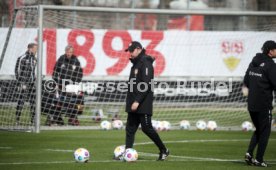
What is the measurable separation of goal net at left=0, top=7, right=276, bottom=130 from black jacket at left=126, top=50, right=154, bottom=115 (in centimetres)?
723

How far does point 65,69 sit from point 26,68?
1.33m

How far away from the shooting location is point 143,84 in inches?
549

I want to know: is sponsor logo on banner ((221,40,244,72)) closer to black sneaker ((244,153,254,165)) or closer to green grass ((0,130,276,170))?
green grass ((0,130,276,170))

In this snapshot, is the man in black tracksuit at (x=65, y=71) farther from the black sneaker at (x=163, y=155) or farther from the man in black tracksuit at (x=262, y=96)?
the man in black tracksuit at (x=262, y=96)

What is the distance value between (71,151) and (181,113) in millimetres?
9909

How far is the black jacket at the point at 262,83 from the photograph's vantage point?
44.6 feet

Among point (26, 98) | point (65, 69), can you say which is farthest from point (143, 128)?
point (65, 69)

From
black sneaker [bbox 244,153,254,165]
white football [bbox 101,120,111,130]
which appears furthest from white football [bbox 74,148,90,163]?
white football [bbox 101,120,111,130]

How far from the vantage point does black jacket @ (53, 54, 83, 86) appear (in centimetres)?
2258

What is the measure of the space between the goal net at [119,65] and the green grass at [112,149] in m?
1.81

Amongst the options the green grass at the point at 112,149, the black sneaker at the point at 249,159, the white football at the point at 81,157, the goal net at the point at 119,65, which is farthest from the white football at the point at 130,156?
the goal net at the point at 119,65

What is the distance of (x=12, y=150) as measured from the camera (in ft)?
52.8

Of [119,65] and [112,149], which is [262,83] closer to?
[112,149]

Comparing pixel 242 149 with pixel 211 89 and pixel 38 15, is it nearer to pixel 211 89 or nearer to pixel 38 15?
pixel 38 15
